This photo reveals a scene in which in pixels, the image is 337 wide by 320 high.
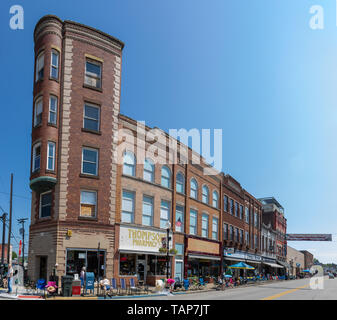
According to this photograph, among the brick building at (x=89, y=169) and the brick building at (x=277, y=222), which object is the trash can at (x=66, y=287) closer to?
the brick building at (x=89, y=169)

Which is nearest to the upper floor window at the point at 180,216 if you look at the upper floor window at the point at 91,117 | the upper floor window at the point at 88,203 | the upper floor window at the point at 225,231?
the upper floor window at the point at 88,203

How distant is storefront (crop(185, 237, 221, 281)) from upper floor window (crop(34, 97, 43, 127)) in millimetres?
18871

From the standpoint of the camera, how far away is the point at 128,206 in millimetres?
32219

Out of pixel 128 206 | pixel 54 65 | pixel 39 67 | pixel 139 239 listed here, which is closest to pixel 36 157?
pixel 54 65

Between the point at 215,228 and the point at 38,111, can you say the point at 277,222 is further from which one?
the point at 38,111

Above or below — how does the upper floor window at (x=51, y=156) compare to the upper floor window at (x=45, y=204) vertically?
above

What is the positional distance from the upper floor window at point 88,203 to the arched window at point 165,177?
30.1ft

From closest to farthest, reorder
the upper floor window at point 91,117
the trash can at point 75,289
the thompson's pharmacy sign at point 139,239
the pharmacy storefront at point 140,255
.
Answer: the trash can at point 75,289 → the upper floor window at point 91,117 → the pharmacy storefront at point 140,255 → the thompson's pharmacy sign at point 139,239

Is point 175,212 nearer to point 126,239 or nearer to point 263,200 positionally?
point 126,239

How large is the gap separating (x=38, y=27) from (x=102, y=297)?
67.2 feet

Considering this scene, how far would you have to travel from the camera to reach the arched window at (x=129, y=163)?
32281mm

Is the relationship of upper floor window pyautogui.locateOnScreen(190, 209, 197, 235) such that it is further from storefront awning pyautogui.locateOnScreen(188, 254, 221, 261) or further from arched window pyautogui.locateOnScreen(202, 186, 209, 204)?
arched window pyautogui.locateOnScreen(202, 186, 209, 204)

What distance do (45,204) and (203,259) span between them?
21.4 metres

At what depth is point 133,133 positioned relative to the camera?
33.2 meters
